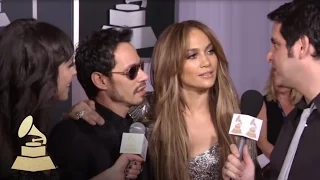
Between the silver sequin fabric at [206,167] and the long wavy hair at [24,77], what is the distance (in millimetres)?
666

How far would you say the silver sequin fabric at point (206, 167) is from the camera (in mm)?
2057

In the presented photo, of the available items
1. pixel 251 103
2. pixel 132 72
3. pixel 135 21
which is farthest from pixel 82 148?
pixel 135 21

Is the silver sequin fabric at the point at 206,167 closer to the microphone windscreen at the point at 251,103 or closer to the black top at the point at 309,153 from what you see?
the microphone windscreen at the point at 251,103

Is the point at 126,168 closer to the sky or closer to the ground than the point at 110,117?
closer to the ground

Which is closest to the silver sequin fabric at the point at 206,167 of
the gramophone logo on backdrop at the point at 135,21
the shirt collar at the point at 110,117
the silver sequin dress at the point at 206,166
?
the silver sequin dress at the point at 206,166

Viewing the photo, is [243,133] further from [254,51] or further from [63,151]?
[254,51]

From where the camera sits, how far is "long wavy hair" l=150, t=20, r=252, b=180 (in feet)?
6.83

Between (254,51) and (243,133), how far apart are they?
1.85 m

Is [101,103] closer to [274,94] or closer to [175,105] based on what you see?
[175,105]

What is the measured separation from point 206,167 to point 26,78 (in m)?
0.83

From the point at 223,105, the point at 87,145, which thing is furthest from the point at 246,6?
the point at 87,145

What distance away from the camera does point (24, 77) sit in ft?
5.20

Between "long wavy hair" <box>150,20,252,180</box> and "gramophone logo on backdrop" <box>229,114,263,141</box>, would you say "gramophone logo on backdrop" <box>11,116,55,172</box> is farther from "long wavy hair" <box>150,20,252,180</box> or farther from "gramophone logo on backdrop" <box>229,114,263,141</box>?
"long wavy hair" <box>150,20,252,180</box>

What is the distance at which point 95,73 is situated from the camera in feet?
7.27
